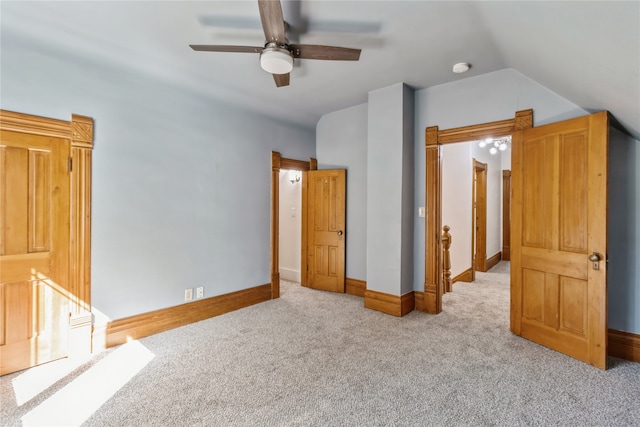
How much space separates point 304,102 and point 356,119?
833 millimetres

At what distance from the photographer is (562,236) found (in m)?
2.64

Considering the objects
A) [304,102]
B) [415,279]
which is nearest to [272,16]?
[304,102]

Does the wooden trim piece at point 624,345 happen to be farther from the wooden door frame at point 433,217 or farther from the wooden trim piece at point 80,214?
the wooden trim piece at point 80,214

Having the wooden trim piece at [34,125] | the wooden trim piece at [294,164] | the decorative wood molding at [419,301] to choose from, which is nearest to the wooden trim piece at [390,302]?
the decorative wood molding at [419,301]

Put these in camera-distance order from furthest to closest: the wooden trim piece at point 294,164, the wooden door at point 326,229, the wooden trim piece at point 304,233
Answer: the wooden trim piece at point 304,233 < the wooden door at point 326,229 < the wooden trim piece at point 294,164

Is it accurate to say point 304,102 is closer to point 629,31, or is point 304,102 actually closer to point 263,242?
point 263,242

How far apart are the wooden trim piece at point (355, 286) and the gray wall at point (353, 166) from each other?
0.06 metres

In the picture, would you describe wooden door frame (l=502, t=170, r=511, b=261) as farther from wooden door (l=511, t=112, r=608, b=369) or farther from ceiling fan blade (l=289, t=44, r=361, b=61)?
ceiling fan blade (l=289, t=44, r=361, b=61)

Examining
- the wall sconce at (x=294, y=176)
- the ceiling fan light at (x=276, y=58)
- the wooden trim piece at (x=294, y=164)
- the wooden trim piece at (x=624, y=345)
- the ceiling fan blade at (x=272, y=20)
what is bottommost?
the wooden trim piece at (x=624, y=345)

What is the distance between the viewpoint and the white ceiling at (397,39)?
1.78 metres

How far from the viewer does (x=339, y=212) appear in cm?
459

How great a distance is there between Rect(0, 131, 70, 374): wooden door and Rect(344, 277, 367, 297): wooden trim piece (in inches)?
129

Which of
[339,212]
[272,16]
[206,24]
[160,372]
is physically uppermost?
[206,24]

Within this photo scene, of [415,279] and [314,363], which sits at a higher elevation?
[415,279]
